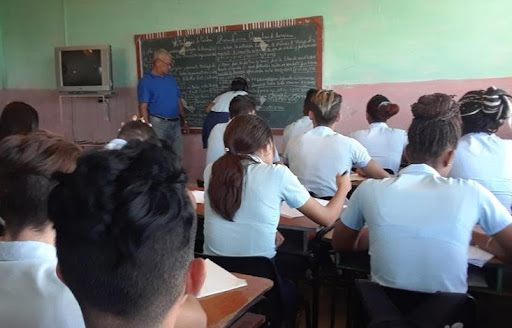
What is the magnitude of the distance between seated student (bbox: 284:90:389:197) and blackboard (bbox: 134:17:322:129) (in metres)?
2.09

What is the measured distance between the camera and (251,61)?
17.7 feet

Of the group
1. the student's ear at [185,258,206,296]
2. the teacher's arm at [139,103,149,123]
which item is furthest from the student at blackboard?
the student's ear at [185,258,206,296]

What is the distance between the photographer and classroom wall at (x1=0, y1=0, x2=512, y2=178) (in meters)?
Result: 4.38

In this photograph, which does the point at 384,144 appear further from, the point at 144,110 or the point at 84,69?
the point at 84,69

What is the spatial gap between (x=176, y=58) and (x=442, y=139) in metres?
4.70

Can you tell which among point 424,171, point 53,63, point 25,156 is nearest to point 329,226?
point 424,171

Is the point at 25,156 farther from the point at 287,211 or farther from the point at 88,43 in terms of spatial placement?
the point at 88,43

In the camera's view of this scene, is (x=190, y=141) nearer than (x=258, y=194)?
No

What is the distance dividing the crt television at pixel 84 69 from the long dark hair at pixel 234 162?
13.6 feet

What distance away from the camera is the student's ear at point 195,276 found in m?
0.77

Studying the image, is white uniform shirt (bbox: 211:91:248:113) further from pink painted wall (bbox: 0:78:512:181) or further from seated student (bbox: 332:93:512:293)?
seated student (bbox: 332:93:512:293)

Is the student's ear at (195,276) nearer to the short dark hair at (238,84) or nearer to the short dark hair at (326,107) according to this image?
the short dark hair at (326,107)

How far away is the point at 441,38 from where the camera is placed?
4.48 metres

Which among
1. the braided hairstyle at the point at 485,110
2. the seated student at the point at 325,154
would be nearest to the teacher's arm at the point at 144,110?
the seated student at the point at 325,154
